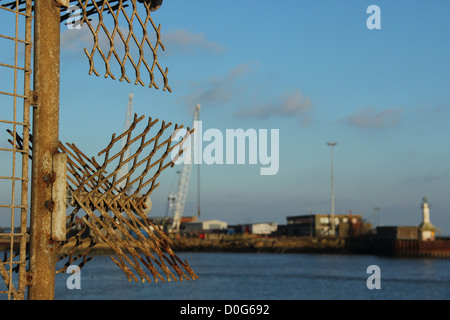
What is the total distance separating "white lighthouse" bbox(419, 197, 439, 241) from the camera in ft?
522

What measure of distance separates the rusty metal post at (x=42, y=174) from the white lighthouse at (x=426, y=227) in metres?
160

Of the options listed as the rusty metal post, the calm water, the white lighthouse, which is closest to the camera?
the rusty metal post

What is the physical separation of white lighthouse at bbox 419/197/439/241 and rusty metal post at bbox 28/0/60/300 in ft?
525

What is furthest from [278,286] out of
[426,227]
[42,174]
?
[42,174]

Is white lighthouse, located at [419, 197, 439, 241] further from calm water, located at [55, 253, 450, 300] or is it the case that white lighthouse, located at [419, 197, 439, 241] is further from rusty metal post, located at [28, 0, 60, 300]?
rusty metal post, located at [28, 0, 60, 300]

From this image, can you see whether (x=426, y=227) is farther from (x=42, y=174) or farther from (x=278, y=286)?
(x=42, y=174)

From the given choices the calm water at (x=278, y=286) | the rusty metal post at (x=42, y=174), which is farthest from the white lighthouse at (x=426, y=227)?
the rusty metal post at (x=42, y=174)

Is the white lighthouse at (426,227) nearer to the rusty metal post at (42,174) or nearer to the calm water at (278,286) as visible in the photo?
the calm water at (278,286)

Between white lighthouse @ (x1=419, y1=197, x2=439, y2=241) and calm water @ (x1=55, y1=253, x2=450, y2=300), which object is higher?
white lighthouse @ (x1=419, y1=197, x2=439, y2=241)

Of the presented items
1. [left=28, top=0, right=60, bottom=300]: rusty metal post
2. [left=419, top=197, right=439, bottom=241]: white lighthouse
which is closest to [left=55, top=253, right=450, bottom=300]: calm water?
[left=419, top=197, right=439, bottom=241]: white lighthouse

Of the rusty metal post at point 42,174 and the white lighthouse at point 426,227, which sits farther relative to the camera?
the white lighthouse at point 426,227

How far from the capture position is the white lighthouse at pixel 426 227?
159000 millimetres

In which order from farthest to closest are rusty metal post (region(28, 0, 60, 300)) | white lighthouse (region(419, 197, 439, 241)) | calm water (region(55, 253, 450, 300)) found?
1. white lighthouse (region(419, 197, 439, 241))
2. calm water (region(55, 253, 450, 300))
3. rusty metal post (region(28, 0, 60, 300))
